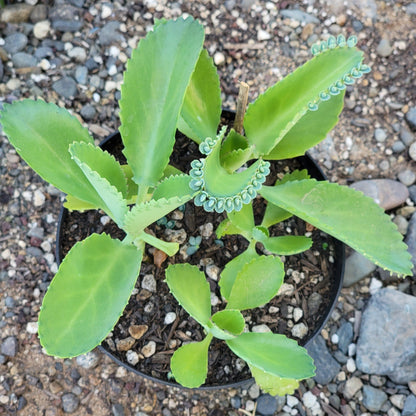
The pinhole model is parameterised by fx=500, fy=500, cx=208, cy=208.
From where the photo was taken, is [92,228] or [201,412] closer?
[92,228]

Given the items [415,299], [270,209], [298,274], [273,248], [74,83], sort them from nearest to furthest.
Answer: [273,248] → [270,209] → [298,274] → [415,299] → [74,83]

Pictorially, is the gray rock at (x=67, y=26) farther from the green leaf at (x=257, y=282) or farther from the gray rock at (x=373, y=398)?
the gray rock at (x=373, y=398)

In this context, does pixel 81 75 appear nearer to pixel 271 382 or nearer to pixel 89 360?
pixel 89 360

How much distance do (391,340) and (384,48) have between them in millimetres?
967

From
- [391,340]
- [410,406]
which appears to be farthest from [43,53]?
[410,406]

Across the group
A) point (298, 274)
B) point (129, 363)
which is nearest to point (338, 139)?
point (298, 274)

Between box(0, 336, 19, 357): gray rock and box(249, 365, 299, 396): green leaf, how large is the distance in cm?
70

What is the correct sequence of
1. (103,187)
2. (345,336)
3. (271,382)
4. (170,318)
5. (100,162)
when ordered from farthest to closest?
(345,336), (170,318), (271,382), (100,162), (103,187)

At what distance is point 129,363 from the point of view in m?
1.24

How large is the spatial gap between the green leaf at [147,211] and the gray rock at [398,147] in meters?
1.03

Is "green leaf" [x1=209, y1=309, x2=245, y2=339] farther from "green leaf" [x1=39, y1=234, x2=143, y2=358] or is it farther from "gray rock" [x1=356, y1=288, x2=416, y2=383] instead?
"gray rock" [x1=356, y1=288, x2=416, y2=383]

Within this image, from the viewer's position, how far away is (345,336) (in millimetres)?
1518

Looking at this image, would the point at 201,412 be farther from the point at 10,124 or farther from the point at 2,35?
the point at 2,35

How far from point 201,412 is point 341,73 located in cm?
100
